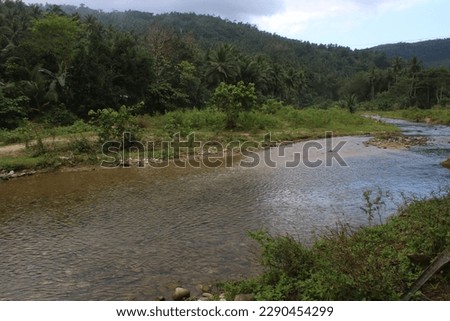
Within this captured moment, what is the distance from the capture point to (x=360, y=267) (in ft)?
15.9

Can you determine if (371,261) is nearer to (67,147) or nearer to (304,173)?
(304,173)

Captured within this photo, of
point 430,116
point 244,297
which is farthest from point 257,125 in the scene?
point 430,116

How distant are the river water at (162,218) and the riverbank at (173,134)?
1408mm

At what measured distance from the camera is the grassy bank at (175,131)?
1762cm

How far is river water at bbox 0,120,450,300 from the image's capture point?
6992mm

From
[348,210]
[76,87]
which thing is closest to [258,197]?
[348,210]

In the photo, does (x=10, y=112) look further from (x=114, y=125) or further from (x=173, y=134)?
(x=173, y=134)

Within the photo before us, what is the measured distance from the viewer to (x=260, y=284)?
5699mm

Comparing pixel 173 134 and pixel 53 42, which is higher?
pixel 53 42

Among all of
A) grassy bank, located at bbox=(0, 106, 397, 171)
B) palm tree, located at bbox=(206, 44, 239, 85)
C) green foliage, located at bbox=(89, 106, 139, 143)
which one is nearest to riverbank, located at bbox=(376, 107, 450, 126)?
grassy bank, located at bbox=(0, 106, 397, 171)

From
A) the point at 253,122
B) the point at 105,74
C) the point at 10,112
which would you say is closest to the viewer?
the point at 10,112

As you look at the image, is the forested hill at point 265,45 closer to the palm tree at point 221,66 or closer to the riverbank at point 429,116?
the riverbank at point 429,116

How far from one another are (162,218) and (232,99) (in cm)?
1719

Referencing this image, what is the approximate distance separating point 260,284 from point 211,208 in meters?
5.70
